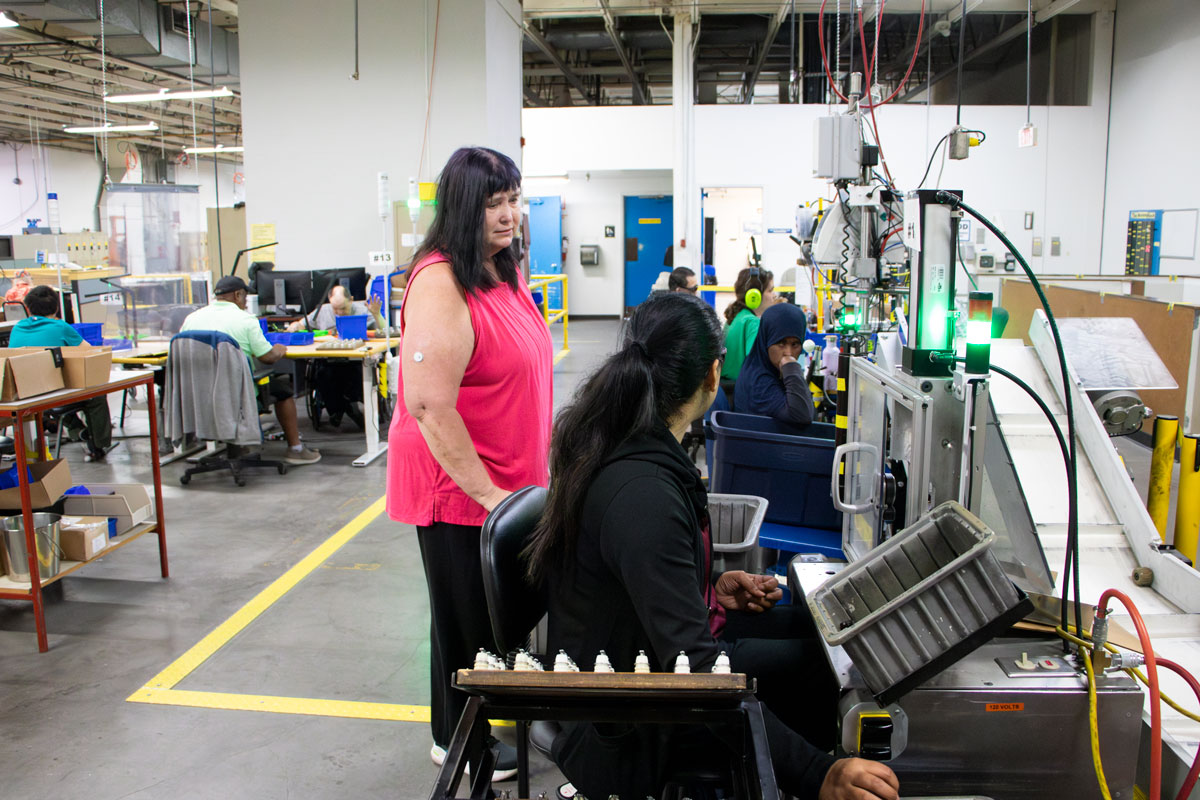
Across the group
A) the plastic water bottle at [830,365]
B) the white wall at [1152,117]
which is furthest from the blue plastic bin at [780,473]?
the white wall at [1152,117]

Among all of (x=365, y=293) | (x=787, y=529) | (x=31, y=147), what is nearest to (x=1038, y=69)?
(x=365, y=293)

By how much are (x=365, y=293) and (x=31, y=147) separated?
16026mm

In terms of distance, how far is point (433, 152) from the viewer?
7.96 metres

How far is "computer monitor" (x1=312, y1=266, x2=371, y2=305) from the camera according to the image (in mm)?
7074

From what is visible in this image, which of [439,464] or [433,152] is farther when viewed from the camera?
[433,152]

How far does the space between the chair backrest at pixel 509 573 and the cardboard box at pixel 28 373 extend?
2.27 meters

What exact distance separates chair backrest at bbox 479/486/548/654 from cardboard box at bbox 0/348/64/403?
2.27 metres

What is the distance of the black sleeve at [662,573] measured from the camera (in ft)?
4.44

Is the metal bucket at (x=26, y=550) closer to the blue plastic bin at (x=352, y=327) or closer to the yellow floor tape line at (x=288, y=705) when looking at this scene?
the yellow floor tape line at (x=288, y=705)

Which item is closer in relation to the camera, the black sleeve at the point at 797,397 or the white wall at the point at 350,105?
the black sleeve at the point at 797,397

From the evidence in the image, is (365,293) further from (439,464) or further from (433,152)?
(439,464)

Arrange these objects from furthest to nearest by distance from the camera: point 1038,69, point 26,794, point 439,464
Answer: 1. point 1038,69
2. point 26,794
3. point 439,464

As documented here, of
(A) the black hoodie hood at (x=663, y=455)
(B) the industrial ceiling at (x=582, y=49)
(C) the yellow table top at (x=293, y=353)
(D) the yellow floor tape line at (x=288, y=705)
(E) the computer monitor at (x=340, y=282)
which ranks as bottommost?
(D) the yellow floor tape line at (x=288, y=705)

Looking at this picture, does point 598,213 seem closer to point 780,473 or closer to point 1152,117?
point 1152,117
